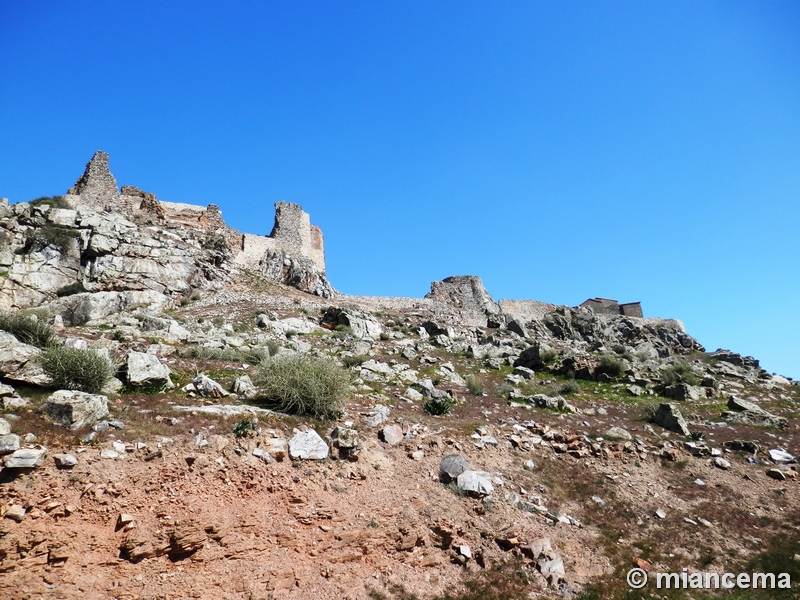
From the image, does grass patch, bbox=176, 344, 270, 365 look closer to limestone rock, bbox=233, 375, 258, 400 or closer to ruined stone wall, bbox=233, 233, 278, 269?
limestone rock, bbox=233, 375, 258, 400

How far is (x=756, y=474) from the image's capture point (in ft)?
37.4

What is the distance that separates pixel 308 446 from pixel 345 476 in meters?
0.86

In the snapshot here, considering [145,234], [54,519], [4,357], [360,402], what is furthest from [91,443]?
[145,234]

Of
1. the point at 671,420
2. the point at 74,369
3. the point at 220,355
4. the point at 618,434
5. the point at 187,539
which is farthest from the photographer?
the point at 220,355

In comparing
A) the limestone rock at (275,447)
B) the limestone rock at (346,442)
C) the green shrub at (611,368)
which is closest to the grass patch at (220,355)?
the limestone rock at (346,442)

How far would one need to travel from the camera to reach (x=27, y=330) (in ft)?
37.2

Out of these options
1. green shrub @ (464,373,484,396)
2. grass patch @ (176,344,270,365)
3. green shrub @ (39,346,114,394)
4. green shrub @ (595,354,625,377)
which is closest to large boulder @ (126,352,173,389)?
green shrub @ (39,346,114,394)

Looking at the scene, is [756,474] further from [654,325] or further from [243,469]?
[654,325]

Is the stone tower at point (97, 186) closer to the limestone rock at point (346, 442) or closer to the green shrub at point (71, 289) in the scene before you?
the green shrub at point (71, 289)

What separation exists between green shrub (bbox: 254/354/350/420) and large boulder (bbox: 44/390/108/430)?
3.13 m

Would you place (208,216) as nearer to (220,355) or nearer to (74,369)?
(220,355)

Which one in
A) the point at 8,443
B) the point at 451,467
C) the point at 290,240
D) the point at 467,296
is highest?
the point at 290,240

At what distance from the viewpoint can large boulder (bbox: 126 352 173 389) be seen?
31.7 feet

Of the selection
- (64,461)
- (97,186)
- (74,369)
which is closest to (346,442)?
(64,461)
